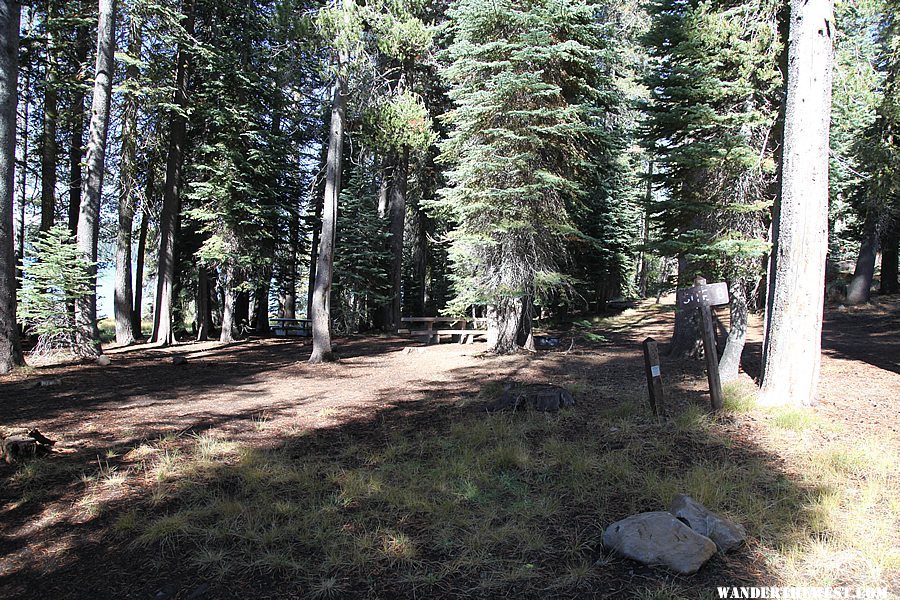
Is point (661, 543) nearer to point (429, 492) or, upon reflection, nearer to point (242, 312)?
point (429, 492)

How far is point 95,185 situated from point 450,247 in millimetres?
9129

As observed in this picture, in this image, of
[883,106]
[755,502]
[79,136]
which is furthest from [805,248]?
[79,136]

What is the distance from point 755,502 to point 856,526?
1.91ft

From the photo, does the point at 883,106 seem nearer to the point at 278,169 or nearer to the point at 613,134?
the point at 613,134

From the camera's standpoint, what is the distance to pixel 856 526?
329 centimetres

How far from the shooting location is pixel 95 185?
12.3 metres

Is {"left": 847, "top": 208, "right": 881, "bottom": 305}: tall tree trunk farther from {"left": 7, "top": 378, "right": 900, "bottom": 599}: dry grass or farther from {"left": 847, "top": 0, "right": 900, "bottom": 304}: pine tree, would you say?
{"left": 7, "top": 378, "right": 900, "bottom": 599}: dry grass

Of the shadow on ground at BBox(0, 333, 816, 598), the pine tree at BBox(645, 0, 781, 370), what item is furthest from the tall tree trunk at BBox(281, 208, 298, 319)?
the pine tree at BBox(645, 0, 781, 370)

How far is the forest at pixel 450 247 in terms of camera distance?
3.90m

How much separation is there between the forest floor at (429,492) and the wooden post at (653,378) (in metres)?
0.20

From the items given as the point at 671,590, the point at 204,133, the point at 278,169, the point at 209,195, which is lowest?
the point at 671,590

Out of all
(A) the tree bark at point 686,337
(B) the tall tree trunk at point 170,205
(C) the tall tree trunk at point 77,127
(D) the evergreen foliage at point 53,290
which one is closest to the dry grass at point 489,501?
Answer: (A) the tree bark at point 686,337

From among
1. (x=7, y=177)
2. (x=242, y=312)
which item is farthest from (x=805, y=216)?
(x=242, y=312)

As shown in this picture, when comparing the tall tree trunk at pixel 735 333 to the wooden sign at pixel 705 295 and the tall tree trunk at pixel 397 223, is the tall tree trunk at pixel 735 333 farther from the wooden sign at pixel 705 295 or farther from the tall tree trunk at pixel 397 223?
the tall tree trunk at pixel 397 223
